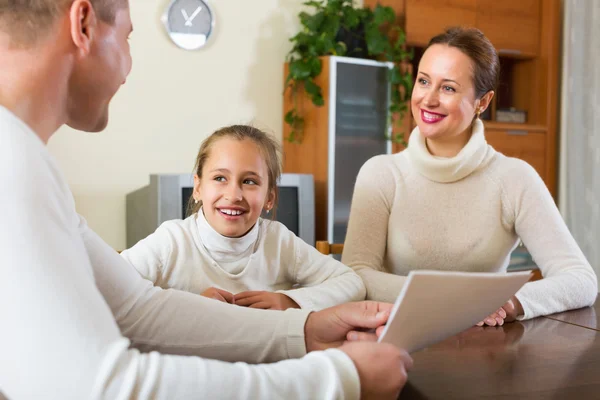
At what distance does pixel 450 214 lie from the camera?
176 cm

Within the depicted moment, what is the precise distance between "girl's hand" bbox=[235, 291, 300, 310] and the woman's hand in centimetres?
38

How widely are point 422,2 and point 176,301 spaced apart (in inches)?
135

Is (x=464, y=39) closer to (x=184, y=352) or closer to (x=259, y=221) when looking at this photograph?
(x=259, y=221)

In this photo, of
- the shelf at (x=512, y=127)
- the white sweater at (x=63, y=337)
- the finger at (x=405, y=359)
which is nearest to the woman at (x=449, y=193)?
the finger at (x=405, y=359)

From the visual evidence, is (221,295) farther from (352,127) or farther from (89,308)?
(352,127)

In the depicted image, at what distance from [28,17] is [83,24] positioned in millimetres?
56

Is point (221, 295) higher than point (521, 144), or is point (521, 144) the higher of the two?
point (521, 144)

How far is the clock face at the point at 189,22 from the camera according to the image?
11.8ft

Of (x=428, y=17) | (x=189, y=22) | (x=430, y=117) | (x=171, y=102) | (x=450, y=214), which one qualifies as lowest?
(x=450, y=214)

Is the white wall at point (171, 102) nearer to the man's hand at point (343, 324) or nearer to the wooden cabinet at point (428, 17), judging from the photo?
the wooden cabinet at point (428, 17)

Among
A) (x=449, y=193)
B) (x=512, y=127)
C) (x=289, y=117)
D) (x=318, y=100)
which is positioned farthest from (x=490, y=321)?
(x=512, y=127)

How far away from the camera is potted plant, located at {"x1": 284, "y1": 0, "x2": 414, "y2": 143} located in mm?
3701

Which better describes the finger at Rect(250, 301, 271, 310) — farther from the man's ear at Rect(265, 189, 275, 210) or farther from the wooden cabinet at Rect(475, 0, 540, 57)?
the wooden cabinet at Rect(475, 0, 540, 57)

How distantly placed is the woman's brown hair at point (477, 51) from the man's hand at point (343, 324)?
1.03m
